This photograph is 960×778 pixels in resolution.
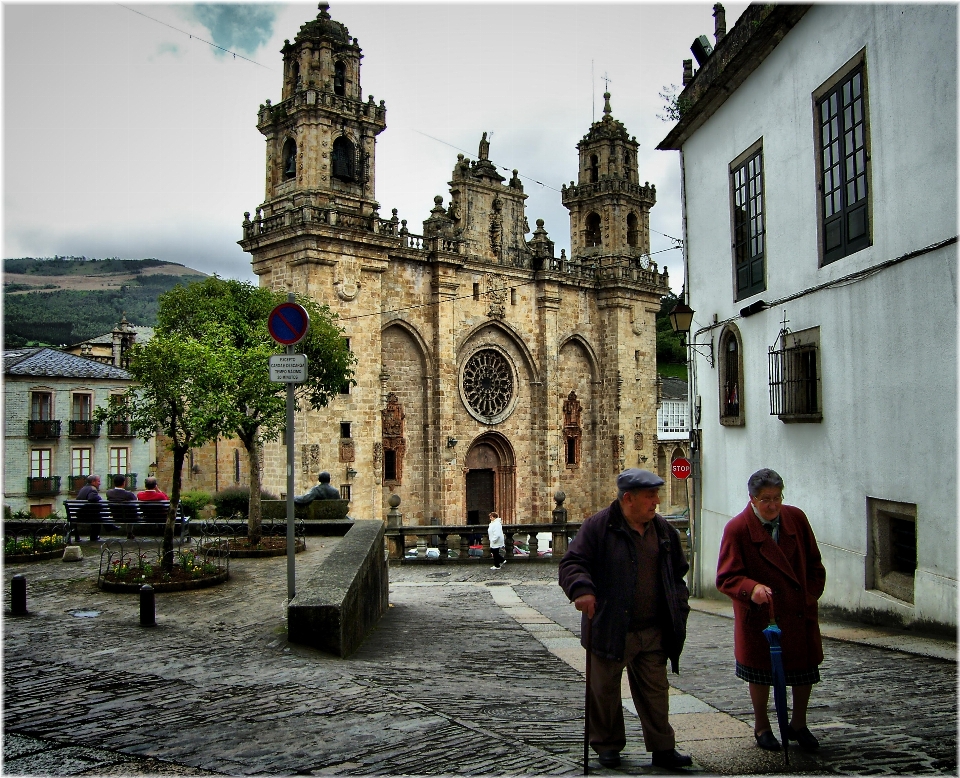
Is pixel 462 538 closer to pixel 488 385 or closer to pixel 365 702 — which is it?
pixel 488 385

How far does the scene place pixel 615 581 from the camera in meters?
4.36

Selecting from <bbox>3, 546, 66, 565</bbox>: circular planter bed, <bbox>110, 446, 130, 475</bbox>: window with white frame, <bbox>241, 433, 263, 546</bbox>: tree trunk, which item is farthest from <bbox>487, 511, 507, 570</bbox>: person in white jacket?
<bbox>110, 446, 130, 475</bbox>: window with white frame

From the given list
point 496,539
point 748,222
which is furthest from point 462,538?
point 748,222

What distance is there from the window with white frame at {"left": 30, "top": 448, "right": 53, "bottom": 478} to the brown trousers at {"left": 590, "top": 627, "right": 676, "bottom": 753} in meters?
32.1

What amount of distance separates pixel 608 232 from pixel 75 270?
3672 inches

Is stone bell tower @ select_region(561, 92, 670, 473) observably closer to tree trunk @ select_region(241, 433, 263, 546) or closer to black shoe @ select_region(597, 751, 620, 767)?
tree trunk @ select_region(241, 433, 263, 546)

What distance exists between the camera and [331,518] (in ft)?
54.4

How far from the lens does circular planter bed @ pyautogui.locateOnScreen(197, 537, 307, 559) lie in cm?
1223

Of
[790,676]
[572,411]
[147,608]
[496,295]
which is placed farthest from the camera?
[572,411]

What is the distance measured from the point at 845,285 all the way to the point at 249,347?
904cm

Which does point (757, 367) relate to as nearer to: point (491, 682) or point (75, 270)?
point (491, 682)

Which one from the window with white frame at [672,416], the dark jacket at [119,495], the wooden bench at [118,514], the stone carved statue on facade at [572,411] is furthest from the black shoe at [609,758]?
the window with white frame at [672,416]

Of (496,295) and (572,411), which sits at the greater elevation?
(496,295)

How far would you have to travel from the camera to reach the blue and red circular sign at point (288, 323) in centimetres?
783
